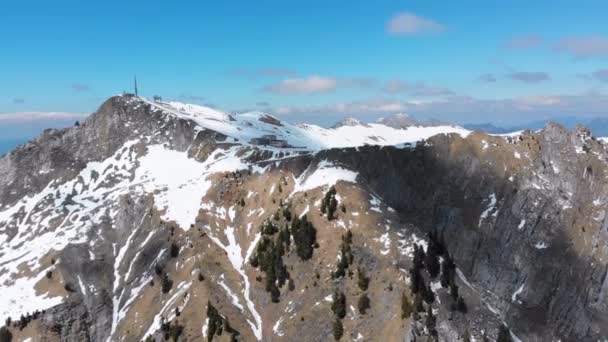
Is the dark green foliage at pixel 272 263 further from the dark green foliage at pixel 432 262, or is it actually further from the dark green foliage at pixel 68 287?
the dark green foliage at pixel 68 287

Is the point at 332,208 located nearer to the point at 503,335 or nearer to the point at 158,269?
the point at 503,335

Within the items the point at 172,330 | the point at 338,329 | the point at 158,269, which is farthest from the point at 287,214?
the point at 172,330

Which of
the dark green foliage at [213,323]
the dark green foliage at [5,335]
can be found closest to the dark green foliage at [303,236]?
the dark green foliage at [213,323]

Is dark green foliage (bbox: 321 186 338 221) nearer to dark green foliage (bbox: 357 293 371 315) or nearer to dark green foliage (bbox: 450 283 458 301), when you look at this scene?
dark green foliage (bbox: 357 293 371 315)

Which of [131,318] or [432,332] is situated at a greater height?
[432,332]

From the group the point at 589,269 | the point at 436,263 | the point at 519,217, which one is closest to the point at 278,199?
the point at 436,263

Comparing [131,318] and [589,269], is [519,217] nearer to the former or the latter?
[589,269]
